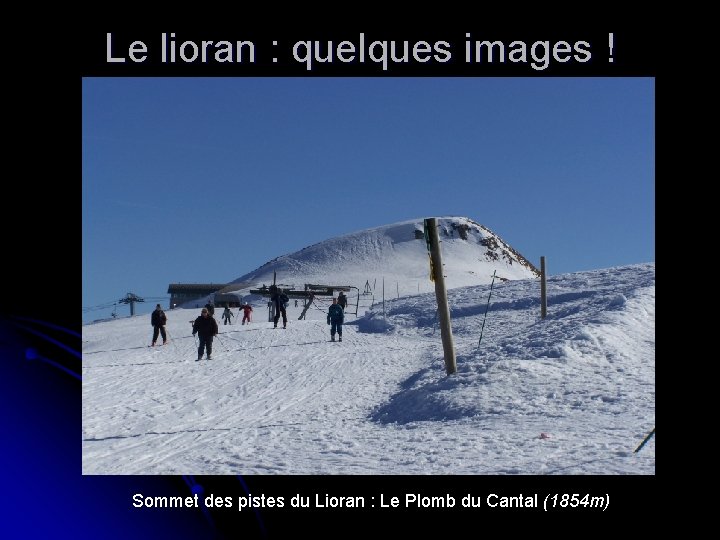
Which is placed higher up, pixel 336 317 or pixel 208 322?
pixel 208 322

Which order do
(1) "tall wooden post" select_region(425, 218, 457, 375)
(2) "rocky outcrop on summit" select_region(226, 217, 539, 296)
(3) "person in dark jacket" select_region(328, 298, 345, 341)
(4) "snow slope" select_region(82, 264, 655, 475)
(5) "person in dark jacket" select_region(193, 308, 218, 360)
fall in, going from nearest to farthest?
(4) "snow slope" select_region(82, 264, 655, 475), (1) "tall wooden post" select_region(425, 218, 457, 375), (5) "person in dark jacket" select_region(193, 308, 218, 360), (3) "person in dark jacket" select_region(328, 298, 345, 341), (2) "rocky outcrop on summit" select_region(226, 217, 539, 296)

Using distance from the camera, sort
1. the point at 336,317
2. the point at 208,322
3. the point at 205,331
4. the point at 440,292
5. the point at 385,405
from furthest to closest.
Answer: the point at 336,317 < the point at 208,322 < the point at 205,331 < the point at 440,292 < the point at 385,405

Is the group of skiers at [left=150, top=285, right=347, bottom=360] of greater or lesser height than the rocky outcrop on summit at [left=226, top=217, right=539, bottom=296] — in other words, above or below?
below

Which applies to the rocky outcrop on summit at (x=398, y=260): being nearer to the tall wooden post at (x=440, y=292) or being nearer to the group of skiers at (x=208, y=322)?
the group of skiers at (x=208, y=322)

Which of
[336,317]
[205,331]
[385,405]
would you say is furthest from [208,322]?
[385,405]

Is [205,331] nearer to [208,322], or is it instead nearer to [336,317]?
[208,322]

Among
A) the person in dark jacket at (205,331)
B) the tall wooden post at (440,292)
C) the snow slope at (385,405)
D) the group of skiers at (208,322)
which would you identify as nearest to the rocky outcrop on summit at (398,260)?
the group of skiers at (208,322)

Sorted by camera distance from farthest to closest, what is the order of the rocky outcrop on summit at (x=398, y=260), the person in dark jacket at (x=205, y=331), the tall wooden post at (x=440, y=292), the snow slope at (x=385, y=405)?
the rocky outcrop on summit at (x=398, y=260)
the person in dark jacket at (x=205, y=331)
the tall wooden post at (x=440, y=292)
the snow slope at (x=385, y=405)

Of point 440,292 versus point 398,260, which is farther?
point 398,260

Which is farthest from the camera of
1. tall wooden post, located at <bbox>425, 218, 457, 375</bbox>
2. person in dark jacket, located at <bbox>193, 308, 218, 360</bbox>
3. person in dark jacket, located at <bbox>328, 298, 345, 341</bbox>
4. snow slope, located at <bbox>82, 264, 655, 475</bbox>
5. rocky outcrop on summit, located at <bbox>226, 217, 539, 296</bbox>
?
rocky outcrop on summit, located at <bbox>226, 217, 539, 296</bbox>

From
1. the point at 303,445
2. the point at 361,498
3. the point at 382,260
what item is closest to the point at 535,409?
the point at 303,445

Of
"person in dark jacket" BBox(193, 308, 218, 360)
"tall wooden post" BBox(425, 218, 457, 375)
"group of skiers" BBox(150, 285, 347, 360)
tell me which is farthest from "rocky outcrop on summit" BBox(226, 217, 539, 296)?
"tall wooden post" BBox(425, 218, 457, 375)

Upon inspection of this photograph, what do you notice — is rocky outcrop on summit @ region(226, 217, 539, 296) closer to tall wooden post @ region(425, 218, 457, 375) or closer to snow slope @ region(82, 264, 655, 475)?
snow slope @ region(82, 264, 655, 475)
